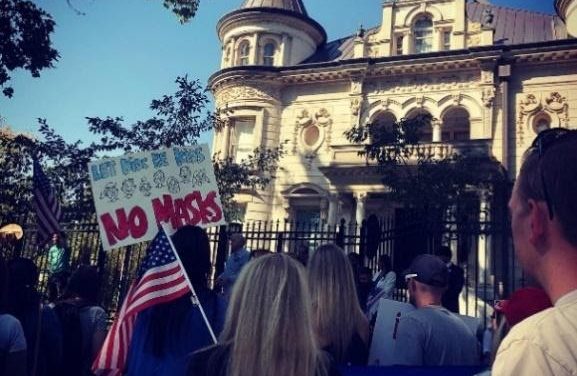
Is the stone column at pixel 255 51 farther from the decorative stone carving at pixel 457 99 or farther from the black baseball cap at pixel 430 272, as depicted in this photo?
the black baseball cap at pixel 430 272

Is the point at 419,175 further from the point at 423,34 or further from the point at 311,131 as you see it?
the point at 423,34

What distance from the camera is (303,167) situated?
22.5 m

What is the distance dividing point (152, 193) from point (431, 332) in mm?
3325

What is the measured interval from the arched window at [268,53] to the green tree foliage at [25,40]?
48.8ft

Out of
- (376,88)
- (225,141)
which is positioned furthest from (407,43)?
(225,141)

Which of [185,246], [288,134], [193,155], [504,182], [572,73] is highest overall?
[572,73]

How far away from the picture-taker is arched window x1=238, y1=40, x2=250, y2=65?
25.6 m

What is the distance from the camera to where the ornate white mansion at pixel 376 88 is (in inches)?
755

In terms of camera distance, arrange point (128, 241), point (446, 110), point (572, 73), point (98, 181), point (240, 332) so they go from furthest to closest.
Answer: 1. point (446, 110)
2. point (572, 73)
3. point (98, 181)
4. point (128, 241)
5. point (240, 332)

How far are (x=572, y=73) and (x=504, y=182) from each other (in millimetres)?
7736

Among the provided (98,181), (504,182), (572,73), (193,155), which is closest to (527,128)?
(572,73)

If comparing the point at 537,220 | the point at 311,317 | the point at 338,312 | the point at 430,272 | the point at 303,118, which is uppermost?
the point at 303,118

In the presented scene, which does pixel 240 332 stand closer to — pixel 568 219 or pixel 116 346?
pixel 568 219

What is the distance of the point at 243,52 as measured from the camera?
25812 millimetres
